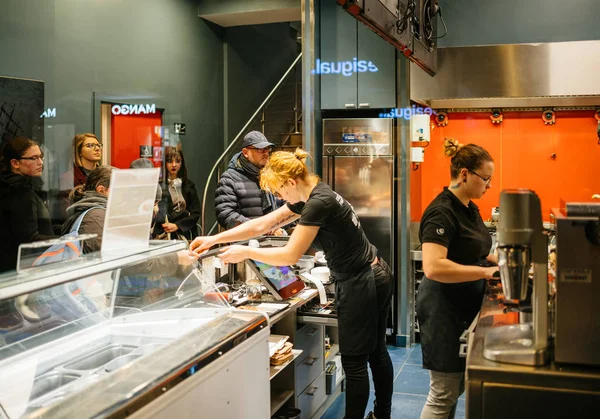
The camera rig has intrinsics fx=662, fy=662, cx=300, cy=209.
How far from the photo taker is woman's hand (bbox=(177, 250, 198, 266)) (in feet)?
9.99

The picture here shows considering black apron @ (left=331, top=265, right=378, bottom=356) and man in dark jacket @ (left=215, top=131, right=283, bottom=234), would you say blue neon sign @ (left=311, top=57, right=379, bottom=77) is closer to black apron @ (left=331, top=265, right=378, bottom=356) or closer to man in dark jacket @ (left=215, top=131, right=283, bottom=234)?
man in dark jacket @ (left=215, top=131, right=283, bottom=234)

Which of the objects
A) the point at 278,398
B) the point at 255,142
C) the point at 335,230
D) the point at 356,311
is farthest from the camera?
the point at 255,142

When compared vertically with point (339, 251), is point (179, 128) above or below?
above

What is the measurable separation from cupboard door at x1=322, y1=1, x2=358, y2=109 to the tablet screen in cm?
280

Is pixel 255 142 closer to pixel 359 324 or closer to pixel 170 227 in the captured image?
pixel 170 227

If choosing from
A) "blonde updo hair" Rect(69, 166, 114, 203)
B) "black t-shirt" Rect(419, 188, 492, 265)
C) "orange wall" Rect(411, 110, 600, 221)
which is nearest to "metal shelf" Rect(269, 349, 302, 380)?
"black t-shirt" Rect(419, 188, 492, 265)

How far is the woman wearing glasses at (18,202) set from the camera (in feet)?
16.6

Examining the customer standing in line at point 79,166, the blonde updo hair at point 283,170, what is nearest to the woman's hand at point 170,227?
the customer standing in line at point 79,166

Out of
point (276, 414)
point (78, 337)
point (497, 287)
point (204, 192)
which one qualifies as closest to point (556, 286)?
point (497, 287)

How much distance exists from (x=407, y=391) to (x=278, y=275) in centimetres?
179

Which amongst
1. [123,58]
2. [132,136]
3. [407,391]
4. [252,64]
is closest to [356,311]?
[407,391]

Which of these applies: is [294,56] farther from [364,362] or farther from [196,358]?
[196,358]

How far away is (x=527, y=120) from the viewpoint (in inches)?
272

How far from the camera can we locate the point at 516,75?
20.5 feet
